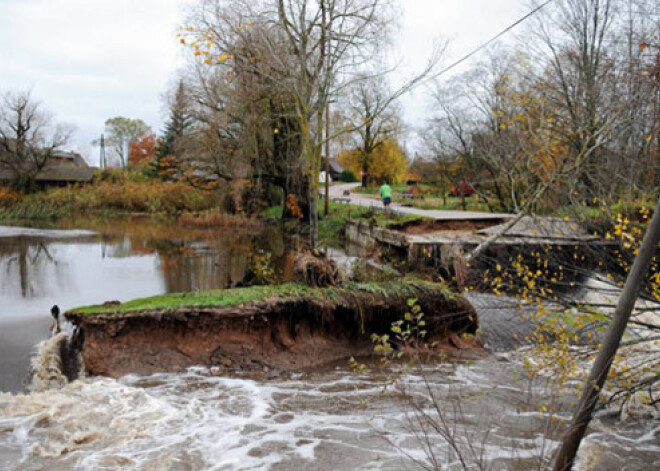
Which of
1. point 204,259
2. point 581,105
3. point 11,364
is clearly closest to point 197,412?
point 11,364

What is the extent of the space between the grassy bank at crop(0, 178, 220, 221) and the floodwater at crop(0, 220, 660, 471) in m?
33.3

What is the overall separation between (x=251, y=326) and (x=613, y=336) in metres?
7.10

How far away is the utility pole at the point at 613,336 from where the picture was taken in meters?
4.26

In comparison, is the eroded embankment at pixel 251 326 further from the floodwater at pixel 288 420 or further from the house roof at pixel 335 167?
the house roof at pixel 335 167

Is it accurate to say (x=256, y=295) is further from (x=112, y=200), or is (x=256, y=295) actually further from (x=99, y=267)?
(x=112, y=200)

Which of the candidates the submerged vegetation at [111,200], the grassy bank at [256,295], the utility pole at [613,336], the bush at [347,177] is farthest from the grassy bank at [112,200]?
the utility pole at [613,336]

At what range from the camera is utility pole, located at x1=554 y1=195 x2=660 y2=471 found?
168 inches

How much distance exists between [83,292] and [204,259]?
21.2 feet

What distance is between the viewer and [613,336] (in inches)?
173

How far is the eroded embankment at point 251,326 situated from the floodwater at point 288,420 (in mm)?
451

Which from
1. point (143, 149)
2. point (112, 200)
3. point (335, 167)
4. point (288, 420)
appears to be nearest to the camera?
point (288, 420)

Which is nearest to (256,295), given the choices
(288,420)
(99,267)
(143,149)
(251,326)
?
(251,326)

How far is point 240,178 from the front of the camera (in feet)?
109

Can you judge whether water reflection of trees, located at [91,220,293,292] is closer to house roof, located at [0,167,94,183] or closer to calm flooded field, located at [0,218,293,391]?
calm flooded field, located at [0,218,293,391]
